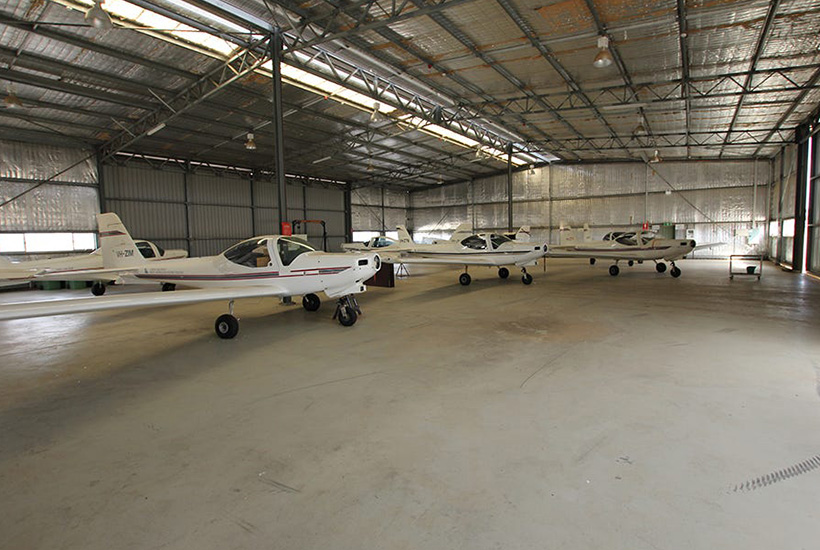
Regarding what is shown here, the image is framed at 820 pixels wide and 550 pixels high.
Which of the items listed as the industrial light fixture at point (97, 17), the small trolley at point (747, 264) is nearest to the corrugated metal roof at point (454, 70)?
the industrial light fixture at point (97, 17)

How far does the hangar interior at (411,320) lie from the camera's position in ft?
8.64

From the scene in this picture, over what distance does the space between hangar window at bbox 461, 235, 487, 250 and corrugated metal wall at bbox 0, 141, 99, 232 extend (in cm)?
1689

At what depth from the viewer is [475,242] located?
14094 millimetres

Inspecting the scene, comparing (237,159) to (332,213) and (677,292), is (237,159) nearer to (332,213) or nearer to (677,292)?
(332,213)

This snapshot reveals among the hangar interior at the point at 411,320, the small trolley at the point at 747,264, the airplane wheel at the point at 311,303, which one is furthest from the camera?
the small trolley at the point at 747,264

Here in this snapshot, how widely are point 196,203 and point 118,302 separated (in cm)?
2004

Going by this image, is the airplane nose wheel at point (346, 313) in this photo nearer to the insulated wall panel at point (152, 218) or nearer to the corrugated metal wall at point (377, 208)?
the insulated wall panel at point (152, 218)

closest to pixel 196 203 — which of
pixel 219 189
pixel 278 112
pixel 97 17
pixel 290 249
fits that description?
pixel 219 189

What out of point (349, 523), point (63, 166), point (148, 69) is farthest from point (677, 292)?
point (63, 166)

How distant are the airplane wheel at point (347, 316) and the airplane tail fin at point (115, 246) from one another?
6.11 metres

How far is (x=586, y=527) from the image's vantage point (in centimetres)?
238

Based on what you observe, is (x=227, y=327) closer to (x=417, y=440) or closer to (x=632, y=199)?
(x=417, y=440)

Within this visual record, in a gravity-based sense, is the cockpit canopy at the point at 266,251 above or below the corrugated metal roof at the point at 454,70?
below

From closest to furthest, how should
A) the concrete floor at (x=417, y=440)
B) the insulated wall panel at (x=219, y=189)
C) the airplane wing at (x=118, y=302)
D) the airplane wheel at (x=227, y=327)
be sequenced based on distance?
the concrete floor at (x=417, y=440) < the airplane wing at (x=118, y=302) < the airplane wheel at (x=227, y=327) < the insulated wall panel at (x=219, y=189)
